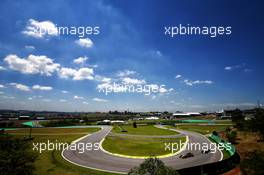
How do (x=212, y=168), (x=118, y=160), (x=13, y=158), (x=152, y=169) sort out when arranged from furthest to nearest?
(x=118, y=160) → (x=212, y=168) → (x=13, y=158) → (x=152, y=169)

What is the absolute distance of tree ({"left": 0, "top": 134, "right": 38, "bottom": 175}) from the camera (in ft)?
71.7

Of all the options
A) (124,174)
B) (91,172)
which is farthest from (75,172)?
(124,174)

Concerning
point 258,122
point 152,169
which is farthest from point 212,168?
point 152,169

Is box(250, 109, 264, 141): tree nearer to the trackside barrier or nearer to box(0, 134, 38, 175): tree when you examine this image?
the trackside barrier

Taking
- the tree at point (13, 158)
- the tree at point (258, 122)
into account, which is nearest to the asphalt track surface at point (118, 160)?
the tree at point (258, 122)

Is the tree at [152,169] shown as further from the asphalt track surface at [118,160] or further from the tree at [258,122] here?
the tree at [258,122]

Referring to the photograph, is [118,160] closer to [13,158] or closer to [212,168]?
[212,168]

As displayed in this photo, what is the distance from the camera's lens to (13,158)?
24.0 metres

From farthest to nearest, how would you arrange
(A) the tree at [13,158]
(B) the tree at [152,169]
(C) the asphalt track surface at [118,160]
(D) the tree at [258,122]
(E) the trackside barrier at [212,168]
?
(D) the tree at [258,122], (C) the asphalt track surface at [118,160], (E) the trackside barrier at [212,168], (A) the tree at [13,158], (B) the tree at [152,169]

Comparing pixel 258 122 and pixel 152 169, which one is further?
pixel 258 122

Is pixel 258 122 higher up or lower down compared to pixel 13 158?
higher up

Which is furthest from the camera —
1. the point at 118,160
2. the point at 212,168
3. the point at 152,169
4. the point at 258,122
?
the point at 258,122

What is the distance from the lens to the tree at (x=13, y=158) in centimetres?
2187

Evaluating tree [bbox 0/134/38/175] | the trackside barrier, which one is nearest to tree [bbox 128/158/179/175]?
the trackside barrier
